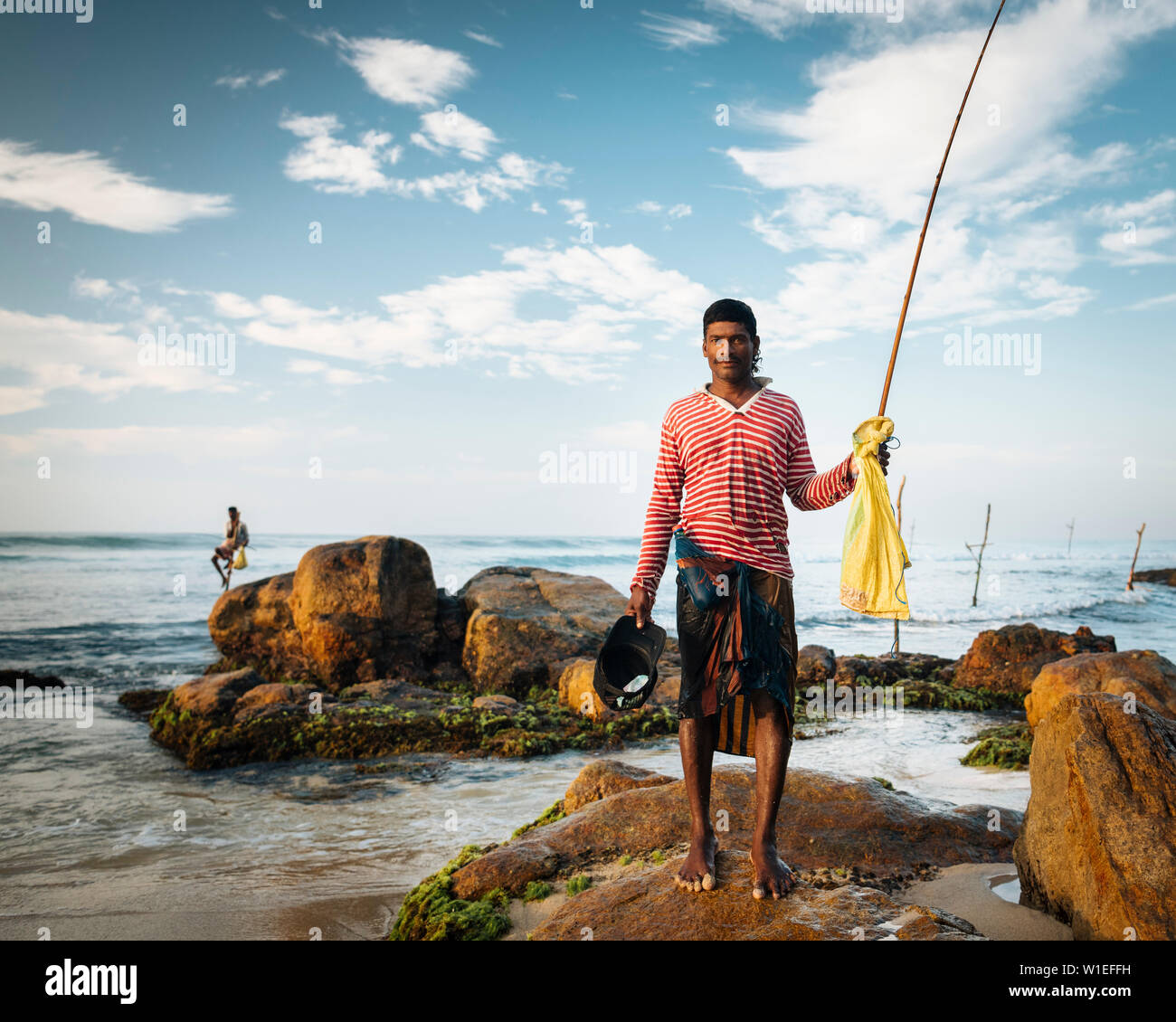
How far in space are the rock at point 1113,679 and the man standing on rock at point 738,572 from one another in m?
6.97

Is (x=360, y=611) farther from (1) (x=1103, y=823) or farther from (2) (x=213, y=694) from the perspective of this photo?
(1) (x=1103, y=823)

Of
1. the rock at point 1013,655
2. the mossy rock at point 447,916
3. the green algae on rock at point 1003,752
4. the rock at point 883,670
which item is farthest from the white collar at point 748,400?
the rock at point 1013,655

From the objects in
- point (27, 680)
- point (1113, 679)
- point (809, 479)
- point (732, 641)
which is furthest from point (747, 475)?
point (27, 680)

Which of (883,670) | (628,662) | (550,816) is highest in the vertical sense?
(628,662)

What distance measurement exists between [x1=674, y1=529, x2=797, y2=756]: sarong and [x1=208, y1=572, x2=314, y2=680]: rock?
11.3m

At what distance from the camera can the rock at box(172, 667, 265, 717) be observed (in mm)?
10086

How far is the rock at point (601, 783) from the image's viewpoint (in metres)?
5.58

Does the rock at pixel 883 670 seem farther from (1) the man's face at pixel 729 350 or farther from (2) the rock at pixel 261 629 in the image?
(1) the man's face at pixel 729 350

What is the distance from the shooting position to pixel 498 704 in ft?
35.7

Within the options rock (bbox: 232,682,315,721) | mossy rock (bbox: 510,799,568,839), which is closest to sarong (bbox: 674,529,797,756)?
mossy rock (bbox: 510,799,568,839)

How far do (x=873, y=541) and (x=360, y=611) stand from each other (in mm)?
10889

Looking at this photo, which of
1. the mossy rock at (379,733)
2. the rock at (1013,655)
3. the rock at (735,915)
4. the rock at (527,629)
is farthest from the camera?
the rock at (1013,655)

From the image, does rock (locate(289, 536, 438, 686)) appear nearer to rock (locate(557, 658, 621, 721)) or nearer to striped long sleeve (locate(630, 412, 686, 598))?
rock (locate(557, 658, 621, 721))

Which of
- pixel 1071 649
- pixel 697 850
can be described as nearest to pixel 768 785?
pixel 697 850
